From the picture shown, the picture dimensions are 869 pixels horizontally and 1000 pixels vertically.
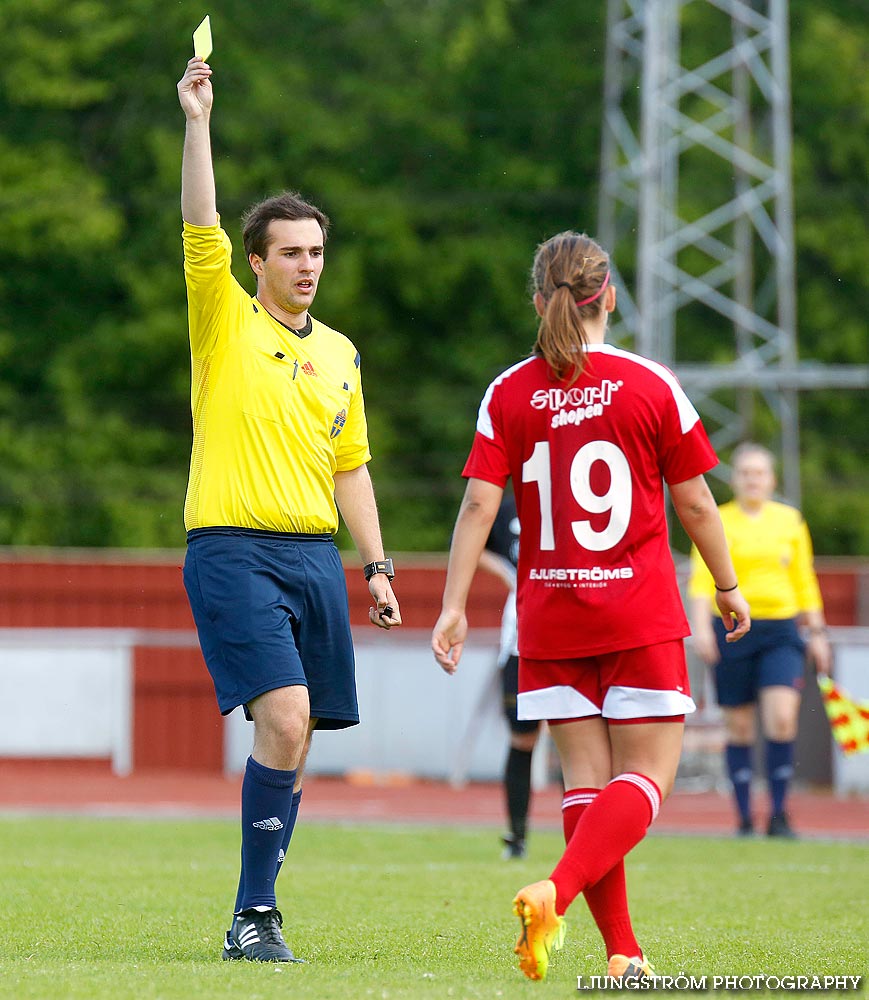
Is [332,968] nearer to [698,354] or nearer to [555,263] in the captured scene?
[555,263]

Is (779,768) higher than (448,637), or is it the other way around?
(448,637)

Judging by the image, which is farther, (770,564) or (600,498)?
(770,564)

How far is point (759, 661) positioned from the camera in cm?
1063

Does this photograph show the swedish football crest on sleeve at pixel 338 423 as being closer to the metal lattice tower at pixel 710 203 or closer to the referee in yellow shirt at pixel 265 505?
the referee in yellow shirt at pixel 265 505

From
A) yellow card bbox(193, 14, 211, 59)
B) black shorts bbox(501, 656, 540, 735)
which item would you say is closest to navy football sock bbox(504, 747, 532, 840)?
black shorts bbox(501, 656, 540, 735)

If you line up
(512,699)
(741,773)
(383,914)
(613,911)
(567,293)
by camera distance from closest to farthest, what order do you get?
(613,911) → (567,293) → (383,914) → (512,699) → (741,773)

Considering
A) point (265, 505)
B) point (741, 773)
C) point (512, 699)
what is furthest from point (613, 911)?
point (741, 773)

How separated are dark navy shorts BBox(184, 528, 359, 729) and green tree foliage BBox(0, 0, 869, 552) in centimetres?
2007

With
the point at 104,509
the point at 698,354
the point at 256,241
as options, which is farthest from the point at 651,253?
the point at 256,241

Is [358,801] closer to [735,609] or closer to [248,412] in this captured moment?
[248,412]

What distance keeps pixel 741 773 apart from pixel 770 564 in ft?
4.33

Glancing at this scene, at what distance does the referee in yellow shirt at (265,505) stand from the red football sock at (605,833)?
98 cm

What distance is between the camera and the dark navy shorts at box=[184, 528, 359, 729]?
5.29m

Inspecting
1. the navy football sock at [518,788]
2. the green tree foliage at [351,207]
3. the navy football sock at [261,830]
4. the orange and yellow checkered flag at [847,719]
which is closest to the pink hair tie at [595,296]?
the navy football sock at [261,830]
